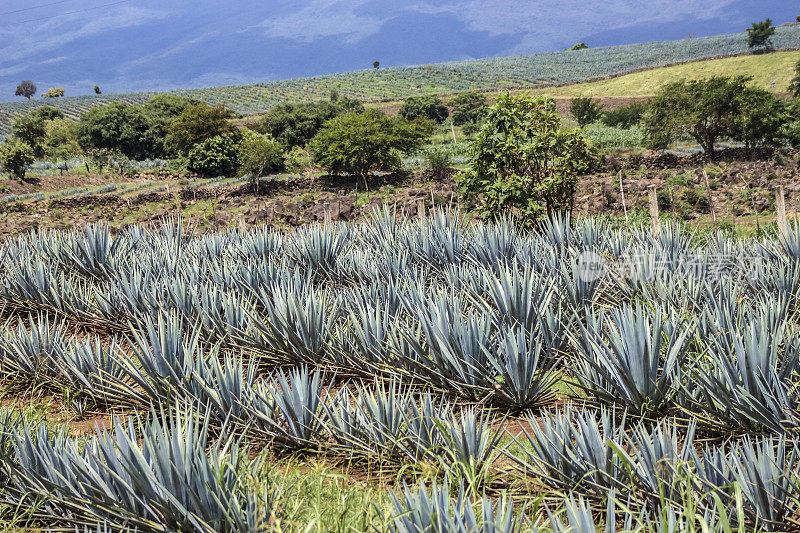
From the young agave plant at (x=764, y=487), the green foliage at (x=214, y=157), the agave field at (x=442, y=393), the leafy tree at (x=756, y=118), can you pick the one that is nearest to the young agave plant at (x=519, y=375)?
the agave field at (x=442, y=393)

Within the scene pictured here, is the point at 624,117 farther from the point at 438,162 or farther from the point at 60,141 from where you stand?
the point at 60,141

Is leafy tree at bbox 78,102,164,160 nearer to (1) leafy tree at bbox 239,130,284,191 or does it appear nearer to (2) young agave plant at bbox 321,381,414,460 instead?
(1) leafy tree at bbox 239,130,284,191

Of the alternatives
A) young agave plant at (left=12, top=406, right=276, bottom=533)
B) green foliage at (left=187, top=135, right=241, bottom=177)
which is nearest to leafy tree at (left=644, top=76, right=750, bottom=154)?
green foliage at (left=187, top=135, right=241, bottom=177)

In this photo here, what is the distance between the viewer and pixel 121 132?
43375 millimetres

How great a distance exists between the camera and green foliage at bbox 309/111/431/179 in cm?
2745

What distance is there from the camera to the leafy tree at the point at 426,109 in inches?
2279

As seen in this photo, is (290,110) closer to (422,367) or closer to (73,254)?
Result: (73,254)

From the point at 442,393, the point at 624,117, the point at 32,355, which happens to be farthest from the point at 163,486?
the point at 624,117

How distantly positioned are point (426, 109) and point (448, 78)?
4051 centimetres

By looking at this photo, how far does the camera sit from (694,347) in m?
4.09

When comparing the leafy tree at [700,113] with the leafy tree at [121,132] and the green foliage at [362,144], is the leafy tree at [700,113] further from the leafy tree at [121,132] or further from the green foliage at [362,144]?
the leafy tree at [121,132]

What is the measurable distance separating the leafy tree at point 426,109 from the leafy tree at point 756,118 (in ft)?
111

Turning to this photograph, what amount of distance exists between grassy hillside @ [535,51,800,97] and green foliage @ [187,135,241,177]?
43.8 metres

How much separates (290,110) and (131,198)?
76.5 feet
